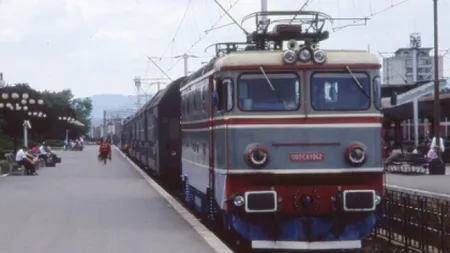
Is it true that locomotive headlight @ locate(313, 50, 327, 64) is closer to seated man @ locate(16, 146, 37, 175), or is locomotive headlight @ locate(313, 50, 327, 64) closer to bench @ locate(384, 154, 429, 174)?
bench @ locate(384, 154, 429, 174)

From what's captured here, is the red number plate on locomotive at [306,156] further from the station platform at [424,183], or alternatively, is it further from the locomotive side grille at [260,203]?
the station platform at [424,183]

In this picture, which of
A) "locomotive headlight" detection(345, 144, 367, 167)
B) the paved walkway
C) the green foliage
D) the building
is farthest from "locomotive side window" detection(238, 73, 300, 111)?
the building

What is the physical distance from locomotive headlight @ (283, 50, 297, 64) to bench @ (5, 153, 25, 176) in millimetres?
30344

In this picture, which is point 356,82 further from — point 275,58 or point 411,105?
point 411,105

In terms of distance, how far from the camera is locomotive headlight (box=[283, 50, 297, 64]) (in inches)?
618

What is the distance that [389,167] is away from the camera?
4488 centimetres

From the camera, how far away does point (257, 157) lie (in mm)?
15508

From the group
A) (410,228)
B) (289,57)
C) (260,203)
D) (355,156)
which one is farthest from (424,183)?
(260,203)

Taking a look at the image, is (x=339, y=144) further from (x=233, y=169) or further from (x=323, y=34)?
(x=323, y=34)

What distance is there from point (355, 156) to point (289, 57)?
1.86 meters

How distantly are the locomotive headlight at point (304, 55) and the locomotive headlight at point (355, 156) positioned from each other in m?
1.56

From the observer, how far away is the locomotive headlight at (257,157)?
50.8ft

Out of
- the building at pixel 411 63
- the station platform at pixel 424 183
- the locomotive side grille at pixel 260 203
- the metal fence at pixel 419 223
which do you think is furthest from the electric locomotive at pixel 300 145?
the building at pixel 411 63

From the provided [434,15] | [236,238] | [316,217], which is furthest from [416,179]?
[316,217]
